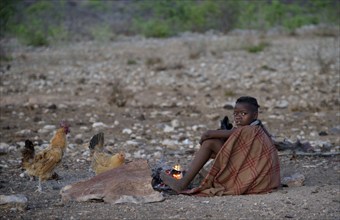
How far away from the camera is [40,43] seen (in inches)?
1001

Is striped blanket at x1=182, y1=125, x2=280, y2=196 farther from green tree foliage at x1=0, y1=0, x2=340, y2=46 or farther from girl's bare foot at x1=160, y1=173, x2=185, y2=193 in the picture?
green tree foliage at x1=0, y1=0, x2=340, y2=46

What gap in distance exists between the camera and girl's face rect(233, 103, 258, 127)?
21.2ft

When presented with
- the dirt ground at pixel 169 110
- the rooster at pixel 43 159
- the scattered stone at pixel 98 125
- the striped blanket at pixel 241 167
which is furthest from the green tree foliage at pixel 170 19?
the striped blanket at pixel 241 167

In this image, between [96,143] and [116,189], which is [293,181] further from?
[96,143]

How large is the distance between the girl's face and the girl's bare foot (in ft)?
2.67

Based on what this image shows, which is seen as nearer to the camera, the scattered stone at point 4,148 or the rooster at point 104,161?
the rooster at point 104,161

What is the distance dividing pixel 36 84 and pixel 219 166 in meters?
9.65

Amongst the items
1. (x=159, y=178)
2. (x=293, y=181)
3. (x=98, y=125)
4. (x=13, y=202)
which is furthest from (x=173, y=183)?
(x=98, y=125)

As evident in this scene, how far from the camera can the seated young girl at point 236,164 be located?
20.8 feet

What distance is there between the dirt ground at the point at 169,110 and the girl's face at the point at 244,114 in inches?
29.1

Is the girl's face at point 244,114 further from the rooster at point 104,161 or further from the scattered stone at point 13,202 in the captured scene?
the scattered stone at point 13,202

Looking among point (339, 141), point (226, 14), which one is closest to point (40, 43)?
point (226, 14)

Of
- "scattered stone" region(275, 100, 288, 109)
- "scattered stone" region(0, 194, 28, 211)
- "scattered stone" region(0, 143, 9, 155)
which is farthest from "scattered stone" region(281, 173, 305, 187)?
"scattered stone" region(275, 100, 288, 109)

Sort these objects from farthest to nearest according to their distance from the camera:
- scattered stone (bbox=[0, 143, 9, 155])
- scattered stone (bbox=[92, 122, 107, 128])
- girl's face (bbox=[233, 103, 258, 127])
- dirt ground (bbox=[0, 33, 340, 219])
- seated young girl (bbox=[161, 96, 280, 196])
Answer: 1. scattered stone (bbox=[92, 122, 107, 128])
2. scattered stone (bbox=[0, 143, 9, 155])
3. girl's face (bbox=[233, 103, 258, 127])
4. seated young girl (bbox=[161, 96, 280, 196])
5. dirt ground (bbox=[0, 33, 340, 219])
